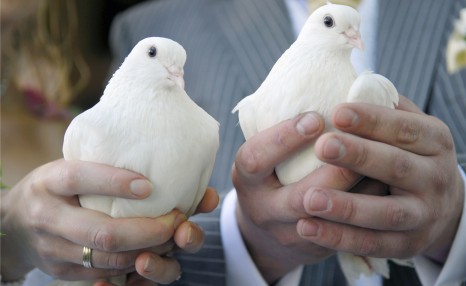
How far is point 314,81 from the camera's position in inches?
20.1

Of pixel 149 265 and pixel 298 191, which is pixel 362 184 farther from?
pixel 149 265

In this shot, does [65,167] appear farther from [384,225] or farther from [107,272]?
[384,225]

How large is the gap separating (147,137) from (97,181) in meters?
0.05

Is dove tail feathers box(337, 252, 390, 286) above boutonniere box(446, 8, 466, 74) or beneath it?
beneath

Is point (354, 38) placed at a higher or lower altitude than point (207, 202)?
higher

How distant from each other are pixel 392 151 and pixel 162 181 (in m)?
0.18

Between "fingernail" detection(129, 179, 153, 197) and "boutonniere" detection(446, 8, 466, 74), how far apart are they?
1.44ft

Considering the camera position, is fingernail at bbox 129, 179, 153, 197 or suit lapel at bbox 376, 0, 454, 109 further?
suit lapel at bbox 376, 0, 454, 109

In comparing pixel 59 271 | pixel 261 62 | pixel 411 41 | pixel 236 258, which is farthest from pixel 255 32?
pixel 59 271

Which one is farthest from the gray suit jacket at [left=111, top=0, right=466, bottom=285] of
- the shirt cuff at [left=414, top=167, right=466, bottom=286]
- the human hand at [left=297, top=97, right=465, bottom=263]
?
the human hand at [left=297, top=97, right=465, bottom=263]

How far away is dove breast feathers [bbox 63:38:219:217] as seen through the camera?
1.66ft

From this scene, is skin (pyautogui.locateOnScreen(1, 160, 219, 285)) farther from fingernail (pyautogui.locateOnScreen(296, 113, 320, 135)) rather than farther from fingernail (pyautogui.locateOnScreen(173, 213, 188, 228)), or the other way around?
fingernail (pyautogui.locateOnScreen(296, 113, 320, 135))

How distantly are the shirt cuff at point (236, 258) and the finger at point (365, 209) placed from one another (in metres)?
0.18

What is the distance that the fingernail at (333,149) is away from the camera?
0.46m
